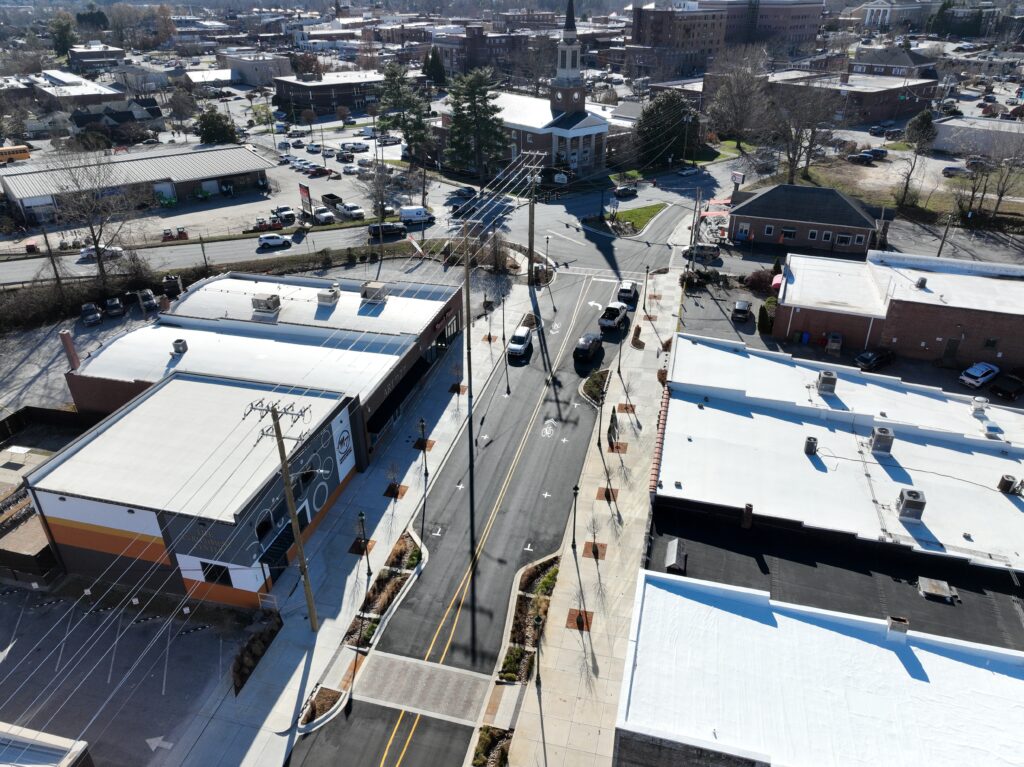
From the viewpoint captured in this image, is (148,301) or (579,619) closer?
(579,619)

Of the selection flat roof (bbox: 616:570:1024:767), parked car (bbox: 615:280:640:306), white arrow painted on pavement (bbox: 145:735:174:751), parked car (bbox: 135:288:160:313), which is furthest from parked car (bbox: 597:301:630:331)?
white arrow painted on pavement (bbox: 145:735:174:751)

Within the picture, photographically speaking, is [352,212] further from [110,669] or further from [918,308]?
[110,669]

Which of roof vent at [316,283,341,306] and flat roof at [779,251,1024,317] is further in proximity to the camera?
flat roof at [779,251,1024,317]

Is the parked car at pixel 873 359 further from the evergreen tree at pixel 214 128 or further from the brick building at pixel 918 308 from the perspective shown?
the evergreen tree at pixel 214 128

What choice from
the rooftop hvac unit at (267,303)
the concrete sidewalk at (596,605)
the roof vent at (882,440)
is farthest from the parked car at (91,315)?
the roof vent at (882,440)

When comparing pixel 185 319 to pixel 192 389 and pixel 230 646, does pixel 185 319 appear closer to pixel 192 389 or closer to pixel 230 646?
pixel 192 389

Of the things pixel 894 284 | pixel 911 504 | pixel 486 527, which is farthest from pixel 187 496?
pixel 894 284

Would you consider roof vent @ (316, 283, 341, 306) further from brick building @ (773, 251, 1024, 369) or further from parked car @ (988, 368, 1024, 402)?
parked car @ (988, 368, 1024, 402)
